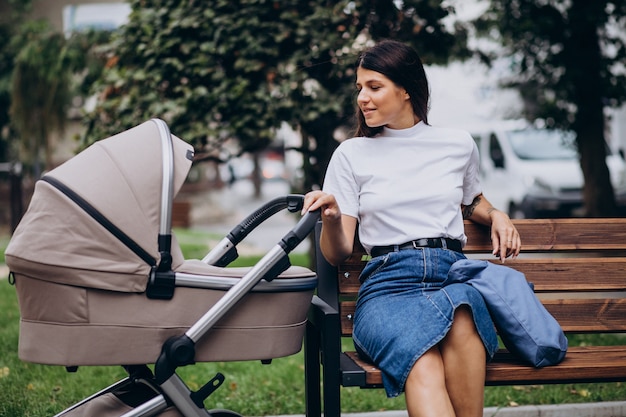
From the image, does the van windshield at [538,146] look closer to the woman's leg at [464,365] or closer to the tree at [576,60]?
the tree at [576,60]

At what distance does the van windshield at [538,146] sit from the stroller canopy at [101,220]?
1058 centimetres

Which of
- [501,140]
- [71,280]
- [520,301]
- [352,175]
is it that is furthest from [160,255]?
[501,140]

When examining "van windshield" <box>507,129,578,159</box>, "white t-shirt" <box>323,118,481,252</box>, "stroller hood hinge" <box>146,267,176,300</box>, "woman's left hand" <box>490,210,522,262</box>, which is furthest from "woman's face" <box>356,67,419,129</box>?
"van windshield" <box>507,129,578,159</box>

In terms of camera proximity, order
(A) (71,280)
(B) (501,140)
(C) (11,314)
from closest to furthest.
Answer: (A) (71,280), (C) (11,314), (B) (501,140)

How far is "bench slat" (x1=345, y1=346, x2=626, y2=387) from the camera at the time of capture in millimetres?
2883

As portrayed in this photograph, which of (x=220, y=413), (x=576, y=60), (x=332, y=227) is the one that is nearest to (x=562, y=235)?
(x=332, y=227)

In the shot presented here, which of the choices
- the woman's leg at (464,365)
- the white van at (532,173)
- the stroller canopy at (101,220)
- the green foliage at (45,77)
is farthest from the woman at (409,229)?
the white van at (532,173)

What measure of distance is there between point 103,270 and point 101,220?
16 centimetres

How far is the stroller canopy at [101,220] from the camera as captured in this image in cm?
242

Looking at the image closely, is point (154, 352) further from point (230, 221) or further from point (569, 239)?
point (230, 221)

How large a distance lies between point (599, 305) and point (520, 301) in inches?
31.2

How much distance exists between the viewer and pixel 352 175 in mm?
3156

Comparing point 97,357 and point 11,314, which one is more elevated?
point 97,357

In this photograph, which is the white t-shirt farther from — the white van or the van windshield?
the van windshield
